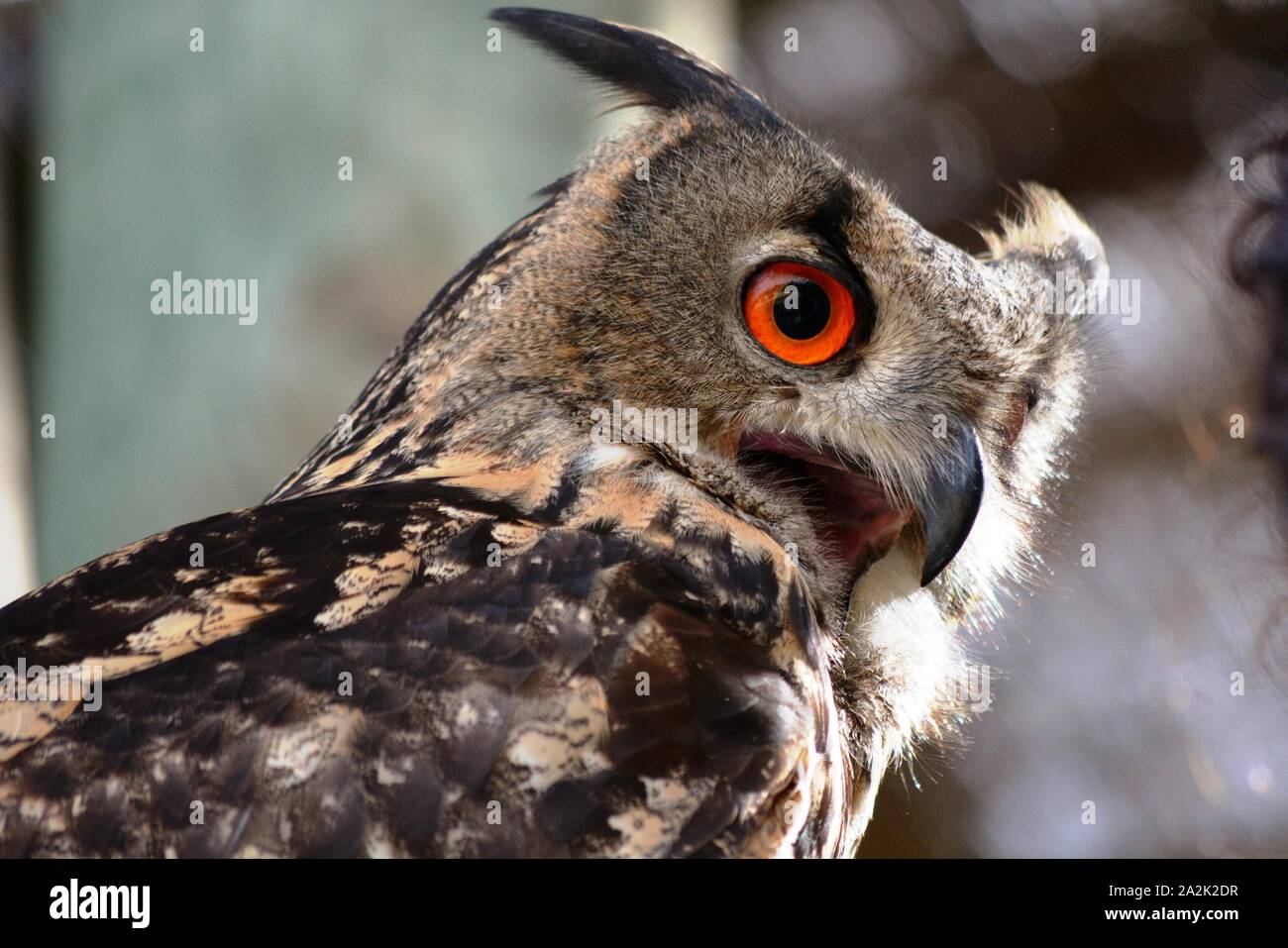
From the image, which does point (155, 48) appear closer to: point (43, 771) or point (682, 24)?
point (682, 24)

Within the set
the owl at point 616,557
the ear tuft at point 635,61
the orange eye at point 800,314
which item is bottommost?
the owl at point 616,557

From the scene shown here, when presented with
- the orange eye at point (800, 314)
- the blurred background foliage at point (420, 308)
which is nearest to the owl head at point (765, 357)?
the orange eye at point (800, 314)

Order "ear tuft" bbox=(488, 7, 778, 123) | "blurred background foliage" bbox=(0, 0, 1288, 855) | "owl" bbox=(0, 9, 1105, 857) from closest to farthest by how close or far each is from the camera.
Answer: "owl" bbox=(0, 9, 1105, 857) → "ear tuft" bbox=(488, 7, 778, 123) → "blurred background foliage" bbox=(0, 0, 1288, 855)

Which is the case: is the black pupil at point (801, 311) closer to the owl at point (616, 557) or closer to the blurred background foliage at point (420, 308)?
the owl at point (616, 557)

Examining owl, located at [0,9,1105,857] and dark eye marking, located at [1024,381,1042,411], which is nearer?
owl, located at [0,9,1105,857]

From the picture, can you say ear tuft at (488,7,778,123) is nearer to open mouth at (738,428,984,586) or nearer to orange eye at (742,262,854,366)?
orange eye at (742,262,854,366)

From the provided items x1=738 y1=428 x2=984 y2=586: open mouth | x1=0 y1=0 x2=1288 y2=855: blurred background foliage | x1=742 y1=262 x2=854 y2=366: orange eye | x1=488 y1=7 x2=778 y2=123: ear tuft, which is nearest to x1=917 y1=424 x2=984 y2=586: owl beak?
x1=738 y1=428 x2=984 y2=586: open mouth
